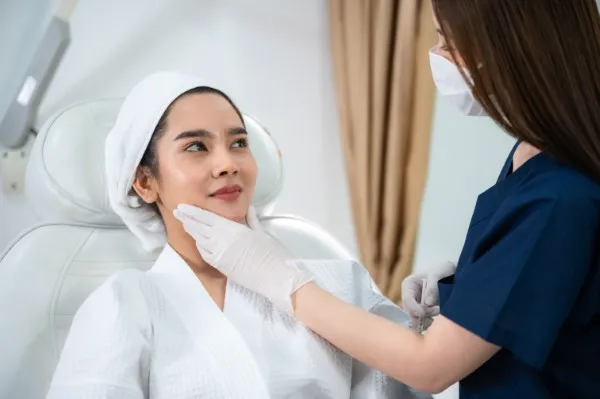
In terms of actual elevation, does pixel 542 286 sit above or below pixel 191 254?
above

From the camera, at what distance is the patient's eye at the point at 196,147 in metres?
1.13

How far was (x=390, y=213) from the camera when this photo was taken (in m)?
2.07

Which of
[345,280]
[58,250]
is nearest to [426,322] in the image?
[345,280]

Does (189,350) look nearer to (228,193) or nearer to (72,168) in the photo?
(228,193)

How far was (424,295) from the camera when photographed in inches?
45.1

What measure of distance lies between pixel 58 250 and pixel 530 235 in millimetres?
1011

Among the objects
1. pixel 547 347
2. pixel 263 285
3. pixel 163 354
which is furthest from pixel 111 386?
pixel 547 347

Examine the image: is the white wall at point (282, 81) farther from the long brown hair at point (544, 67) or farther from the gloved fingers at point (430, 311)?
the long brown hair at point (544, 67)

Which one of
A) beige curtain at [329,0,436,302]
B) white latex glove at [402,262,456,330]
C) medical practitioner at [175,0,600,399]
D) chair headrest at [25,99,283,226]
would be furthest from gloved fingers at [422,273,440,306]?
beige curtain at [329,0,436,302]

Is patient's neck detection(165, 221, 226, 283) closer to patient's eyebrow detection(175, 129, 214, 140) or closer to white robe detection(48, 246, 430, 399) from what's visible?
white robe detection(48, 246, 430, 399)

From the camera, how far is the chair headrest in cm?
131

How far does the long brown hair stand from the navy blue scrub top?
0.18 ft

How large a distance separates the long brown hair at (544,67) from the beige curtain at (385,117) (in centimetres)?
120

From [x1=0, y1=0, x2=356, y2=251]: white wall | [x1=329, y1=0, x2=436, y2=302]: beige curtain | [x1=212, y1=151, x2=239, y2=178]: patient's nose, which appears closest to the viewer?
[x1=212, y1=151, x2=239, y2=178]: patient's nose
